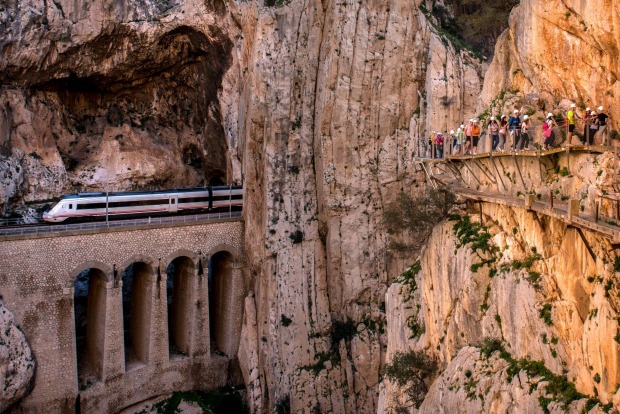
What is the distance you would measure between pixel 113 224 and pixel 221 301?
767cm

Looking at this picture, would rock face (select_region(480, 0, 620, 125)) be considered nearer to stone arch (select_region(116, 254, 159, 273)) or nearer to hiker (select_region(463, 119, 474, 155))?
hiker (select_region(463, 119, 474, 155))

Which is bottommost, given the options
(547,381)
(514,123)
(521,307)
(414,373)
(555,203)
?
(414,373)

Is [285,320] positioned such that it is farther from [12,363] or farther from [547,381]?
[547,381]

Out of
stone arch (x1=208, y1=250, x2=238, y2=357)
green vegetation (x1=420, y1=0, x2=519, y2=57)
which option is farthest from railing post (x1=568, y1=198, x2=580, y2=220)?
stone arch (x1=208, y1=250, x2=238, y2=357)

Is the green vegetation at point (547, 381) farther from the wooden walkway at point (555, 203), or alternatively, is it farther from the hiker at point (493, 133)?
the hiker at point (493, 133)

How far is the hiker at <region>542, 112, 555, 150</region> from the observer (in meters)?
17.6

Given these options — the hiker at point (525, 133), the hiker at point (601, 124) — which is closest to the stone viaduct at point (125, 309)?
the hiker at point (525, 133)

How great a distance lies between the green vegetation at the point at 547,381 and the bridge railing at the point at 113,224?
26.5 meters

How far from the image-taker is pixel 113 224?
40.8m

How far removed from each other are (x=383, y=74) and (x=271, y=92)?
602 centimetres

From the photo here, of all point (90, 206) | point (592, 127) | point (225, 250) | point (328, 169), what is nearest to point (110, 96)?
point (90, 206)

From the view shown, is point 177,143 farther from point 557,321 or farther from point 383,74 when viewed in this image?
point 557,321

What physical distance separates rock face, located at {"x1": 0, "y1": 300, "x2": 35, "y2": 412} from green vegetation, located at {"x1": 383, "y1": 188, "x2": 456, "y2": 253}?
17.7 metres

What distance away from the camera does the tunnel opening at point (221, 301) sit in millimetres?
43594
